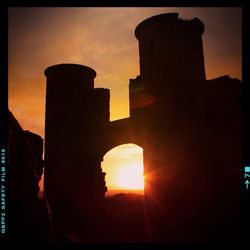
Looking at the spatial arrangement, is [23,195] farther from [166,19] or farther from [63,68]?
[63,68]

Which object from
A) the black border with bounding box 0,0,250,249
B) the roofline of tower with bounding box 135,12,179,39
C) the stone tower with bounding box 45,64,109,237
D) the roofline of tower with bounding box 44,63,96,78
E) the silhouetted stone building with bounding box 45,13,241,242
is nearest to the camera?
the black border with bounding box 0,0,250,249

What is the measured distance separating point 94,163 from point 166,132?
529 cm

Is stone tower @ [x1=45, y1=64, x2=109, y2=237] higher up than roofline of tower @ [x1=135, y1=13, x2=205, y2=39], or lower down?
lower down

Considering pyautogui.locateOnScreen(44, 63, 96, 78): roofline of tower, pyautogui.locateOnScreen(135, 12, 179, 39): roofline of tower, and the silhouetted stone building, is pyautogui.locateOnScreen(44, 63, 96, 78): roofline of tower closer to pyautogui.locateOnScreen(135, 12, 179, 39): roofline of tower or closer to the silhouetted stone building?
the silhouetted stone building

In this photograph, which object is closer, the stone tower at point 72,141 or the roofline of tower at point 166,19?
the roofline of tower at point 166,19

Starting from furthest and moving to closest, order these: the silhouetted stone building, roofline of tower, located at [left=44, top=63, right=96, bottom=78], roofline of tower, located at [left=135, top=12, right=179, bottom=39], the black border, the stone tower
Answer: roofline of tower, located at [left=44, top=63, right=96, bottom=78], the stone tower, roofline of tower, located at [left=135, top=12, right=179, bottom=39], the silhouetted stone building, the black border

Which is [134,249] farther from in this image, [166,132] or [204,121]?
[204,121]

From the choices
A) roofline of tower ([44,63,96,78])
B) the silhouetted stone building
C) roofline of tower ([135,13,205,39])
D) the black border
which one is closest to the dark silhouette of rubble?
Result: the black border

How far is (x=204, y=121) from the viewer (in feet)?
33.9

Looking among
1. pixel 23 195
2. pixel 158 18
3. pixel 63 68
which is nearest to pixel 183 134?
pixel 158 18

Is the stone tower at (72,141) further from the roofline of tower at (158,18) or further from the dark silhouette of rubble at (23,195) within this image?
the roofline of tower at (158,18)

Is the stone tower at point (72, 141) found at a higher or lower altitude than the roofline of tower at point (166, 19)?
lower
